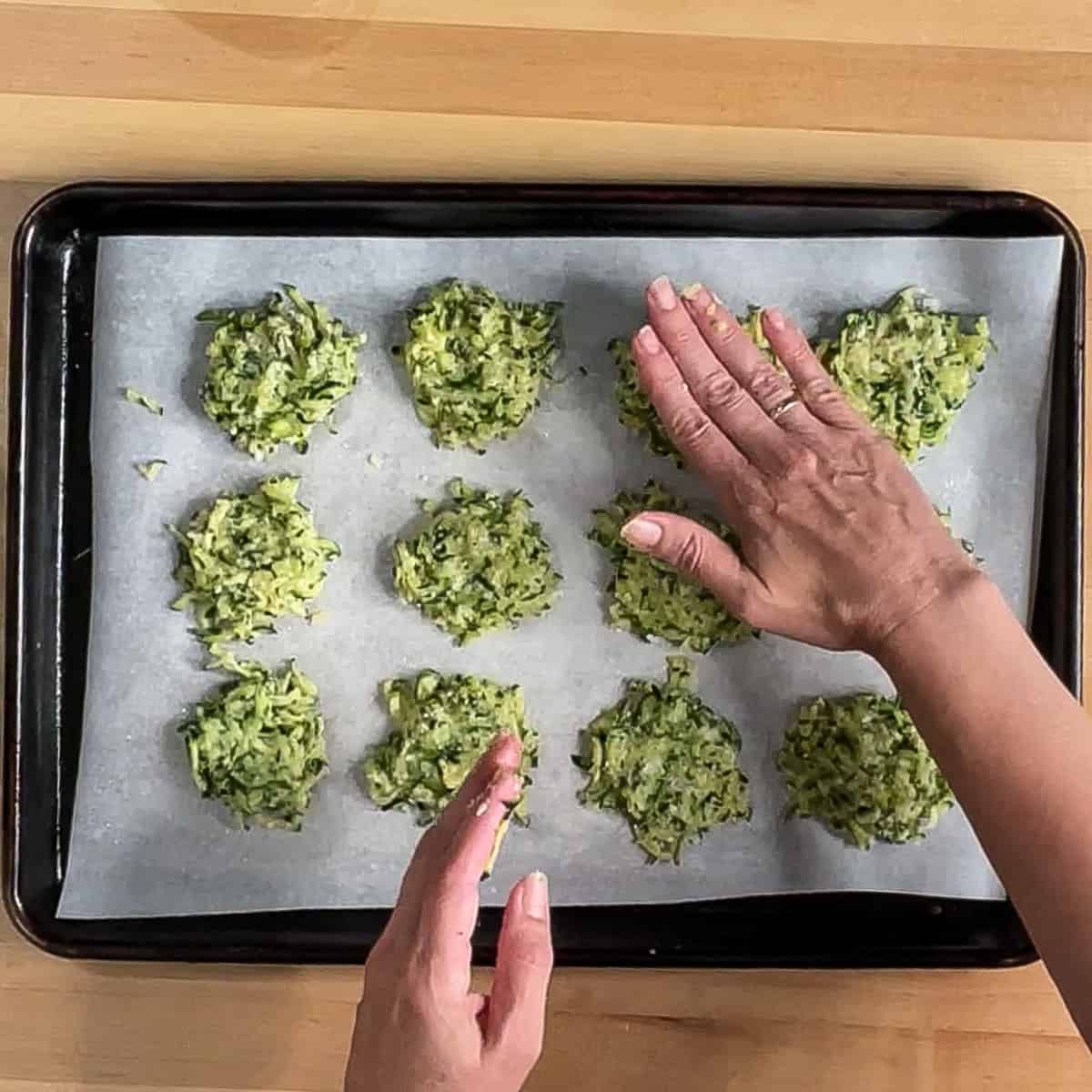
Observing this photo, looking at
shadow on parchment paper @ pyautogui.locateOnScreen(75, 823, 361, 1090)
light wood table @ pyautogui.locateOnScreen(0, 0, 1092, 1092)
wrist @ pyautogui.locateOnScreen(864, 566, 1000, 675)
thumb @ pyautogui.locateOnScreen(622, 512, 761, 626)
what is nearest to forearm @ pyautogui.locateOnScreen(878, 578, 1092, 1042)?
wrist @ pyautogui.locateOnScreen(864, 566, 1000, 675)

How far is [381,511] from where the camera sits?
1.39m

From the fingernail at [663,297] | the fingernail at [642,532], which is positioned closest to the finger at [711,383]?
the fingernail at [663,297]

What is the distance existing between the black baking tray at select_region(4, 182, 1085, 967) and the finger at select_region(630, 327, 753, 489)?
15 centimetres

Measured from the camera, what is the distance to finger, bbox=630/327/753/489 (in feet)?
4.21

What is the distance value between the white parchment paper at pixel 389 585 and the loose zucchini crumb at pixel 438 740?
19 mm

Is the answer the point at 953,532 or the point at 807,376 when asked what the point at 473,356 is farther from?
the point at 953,532

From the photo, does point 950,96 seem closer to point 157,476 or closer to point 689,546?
point 689,546

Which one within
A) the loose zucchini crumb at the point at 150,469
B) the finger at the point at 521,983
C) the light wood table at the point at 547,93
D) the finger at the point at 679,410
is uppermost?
the light wood table at the point at 547,93

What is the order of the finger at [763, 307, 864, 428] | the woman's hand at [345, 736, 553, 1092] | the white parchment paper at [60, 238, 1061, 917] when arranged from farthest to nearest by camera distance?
the white parchment paper at [60, 238, 1061, 917], the finger at [763, 307, 864, 428], the woman's hand at [345, 736, 553, 1092]

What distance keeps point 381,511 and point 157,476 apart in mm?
218

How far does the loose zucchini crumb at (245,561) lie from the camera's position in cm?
136

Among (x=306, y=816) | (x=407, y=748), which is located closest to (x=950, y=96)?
(x=407, y=748)

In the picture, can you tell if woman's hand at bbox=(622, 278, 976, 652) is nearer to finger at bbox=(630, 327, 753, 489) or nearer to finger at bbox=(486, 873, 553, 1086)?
finger at bbox=(630, 327, 753, 489)

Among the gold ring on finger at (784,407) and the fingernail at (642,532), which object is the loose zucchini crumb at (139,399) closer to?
the fingernail at (642,532)
